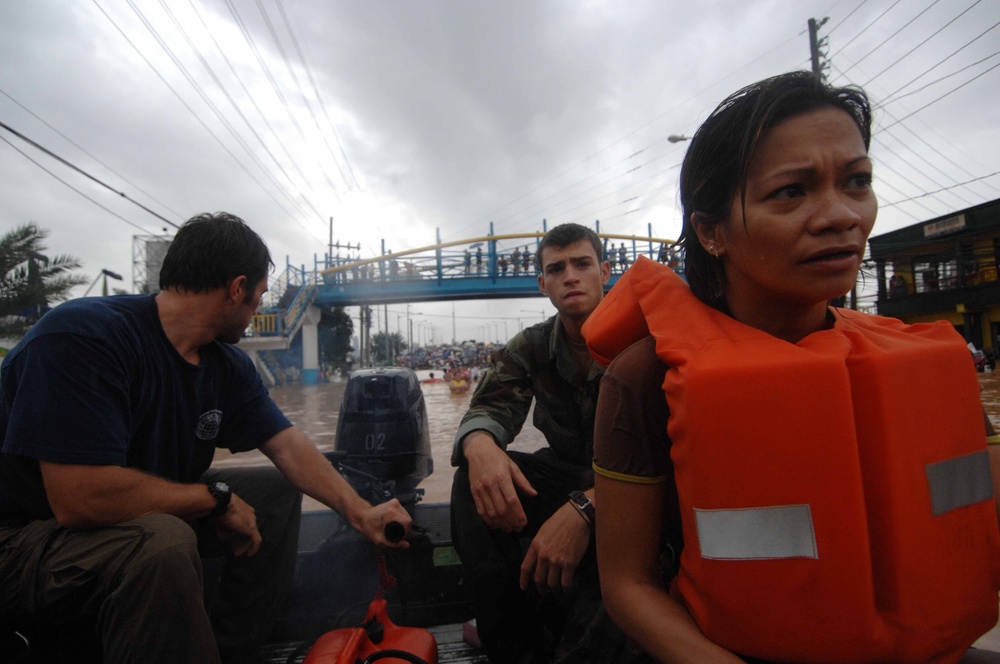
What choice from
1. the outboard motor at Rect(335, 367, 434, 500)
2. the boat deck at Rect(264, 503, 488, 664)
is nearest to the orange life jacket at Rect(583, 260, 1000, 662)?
the boat deck at Rect(264, 503, 488, 664)

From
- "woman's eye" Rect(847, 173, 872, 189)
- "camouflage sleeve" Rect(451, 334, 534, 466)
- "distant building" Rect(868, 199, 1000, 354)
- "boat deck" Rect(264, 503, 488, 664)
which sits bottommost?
"boat deck" Rect(264, 503, 488, 664)

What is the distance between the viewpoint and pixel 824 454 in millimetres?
748

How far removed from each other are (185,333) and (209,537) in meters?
0.61

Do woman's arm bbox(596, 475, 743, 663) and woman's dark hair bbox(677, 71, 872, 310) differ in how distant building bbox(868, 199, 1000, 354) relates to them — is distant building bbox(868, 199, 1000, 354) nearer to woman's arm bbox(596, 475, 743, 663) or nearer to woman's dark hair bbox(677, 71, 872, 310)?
woman's dark hair bbox(677, 71, 872, 310)

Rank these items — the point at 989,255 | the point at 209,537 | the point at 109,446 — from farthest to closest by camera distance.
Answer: the point at 989,255, the point at 209,537, the point at 109,446

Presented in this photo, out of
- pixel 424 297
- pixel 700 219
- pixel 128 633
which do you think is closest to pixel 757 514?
pixel 700 219

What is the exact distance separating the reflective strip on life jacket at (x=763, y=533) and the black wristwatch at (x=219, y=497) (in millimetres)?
1265

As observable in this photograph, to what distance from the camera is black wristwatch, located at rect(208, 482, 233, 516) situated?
57.7 inches

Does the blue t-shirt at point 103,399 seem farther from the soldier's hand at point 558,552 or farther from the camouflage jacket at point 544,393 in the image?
the soldier's hand at point 558,552

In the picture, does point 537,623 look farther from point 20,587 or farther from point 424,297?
point 424,297

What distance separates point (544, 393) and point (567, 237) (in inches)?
30.2

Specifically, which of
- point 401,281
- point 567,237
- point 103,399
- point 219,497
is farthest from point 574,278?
point 401,281

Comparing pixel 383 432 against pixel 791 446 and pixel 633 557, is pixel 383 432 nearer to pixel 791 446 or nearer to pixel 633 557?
pixel 633 557

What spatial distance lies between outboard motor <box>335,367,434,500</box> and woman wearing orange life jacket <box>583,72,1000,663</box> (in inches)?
61.4
